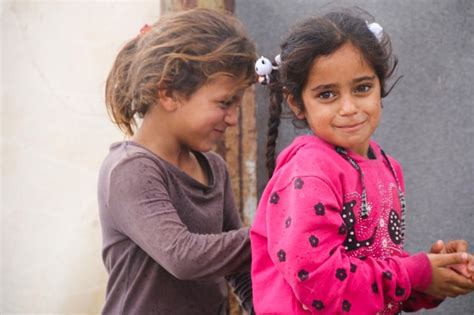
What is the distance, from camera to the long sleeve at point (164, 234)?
91.0 inches

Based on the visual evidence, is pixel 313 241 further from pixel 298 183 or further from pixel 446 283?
pixel 446 283

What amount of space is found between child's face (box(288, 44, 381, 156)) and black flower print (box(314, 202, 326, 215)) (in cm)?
25

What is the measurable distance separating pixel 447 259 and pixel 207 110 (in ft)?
3.05

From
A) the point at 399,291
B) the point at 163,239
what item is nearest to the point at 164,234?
the point at 163,239

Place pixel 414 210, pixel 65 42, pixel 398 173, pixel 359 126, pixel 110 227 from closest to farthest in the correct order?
1. pixel 359 126
2. pixel 398 173
3. pixel 110 227
4. pixel 414 210
5. pixel 65 42

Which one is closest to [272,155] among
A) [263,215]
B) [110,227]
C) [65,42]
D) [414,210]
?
[263,215]

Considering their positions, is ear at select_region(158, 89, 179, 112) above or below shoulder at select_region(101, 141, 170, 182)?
above

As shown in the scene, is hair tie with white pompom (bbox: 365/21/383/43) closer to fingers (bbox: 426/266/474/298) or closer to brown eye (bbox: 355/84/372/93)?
brown eye (bbox: 355/84/372/93)

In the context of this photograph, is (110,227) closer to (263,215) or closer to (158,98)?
(158,98)

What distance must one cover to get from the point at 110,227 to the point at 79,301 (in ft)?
4.51

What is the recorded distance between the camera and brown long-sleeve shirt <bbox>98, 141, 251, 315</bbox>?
2328mm

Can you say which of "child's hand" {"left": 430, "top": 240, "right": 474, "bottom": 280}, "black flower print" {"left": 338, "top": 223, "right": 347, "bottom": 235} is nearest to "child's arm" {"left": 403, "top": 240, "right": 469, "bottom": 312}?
"child's hand" {"left": 430, "top": 240, "right": 474, "bottom": 280}

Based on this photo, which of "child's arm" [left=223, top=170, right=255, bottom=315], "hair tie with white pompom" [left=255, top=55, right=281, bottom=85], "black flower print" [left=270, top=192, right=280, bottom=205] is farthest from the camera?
"child's arm" [left=223, top=170, right=255, bottom=315]

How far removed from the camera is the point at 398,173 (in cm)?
239
